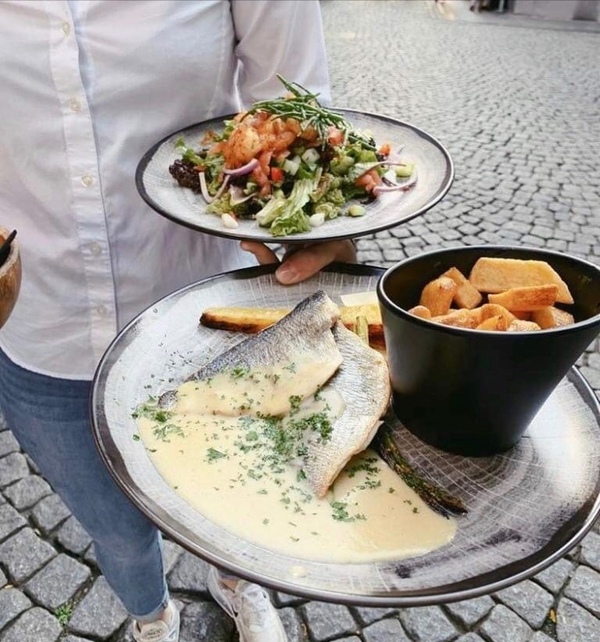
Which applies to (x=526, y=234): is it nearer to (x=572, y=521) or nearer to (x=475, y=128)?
(x=475, y=128)

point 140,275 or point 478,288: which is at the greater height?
point 478,288

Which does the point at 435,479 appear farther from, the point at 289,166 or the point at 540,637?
the point at 540,637

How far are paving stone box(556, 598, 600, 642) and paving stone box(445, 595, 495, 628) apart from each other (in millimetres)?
274

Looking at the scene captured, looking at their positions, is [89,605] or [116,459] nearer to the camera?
[116,459]

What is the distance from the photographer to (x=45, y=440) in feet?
6.74

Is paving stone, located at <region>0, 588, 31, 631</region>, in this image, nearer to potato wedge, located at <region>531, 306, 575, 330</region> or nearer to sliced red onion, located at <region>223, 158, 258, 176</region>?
sliced red onion, located at <region>223, 158, 258, 176</region>

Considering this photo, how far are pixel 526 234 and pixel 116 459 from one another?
5.21m

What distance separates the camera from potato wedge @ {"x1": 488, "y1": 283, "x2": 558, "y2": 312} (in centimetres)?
120

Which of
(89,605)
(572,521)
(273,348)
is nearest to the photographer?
(572,521)

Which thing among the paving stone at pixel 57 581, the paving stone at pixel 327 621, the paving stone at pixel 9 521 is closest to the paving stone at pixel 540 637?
the paving stone at pixel 327 621

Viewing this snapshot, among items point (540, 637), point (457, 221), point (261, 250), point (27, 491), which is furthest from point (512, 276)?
point (457, 221)

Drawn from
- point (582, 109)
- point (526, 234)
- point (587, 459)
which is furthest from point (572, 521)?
point (582, 109)

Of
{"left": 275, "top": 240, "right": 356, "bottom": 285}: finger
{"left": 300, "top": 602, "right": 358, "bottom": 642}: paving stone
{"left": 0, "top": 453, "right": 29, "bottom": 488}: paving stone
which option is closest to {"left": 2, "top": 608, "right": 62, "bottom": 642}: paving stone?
{"left": 0, "top": 453, "right": 29, "bottom": 488}: paving stone

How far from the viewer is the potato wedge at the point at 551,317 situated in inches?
47.6
